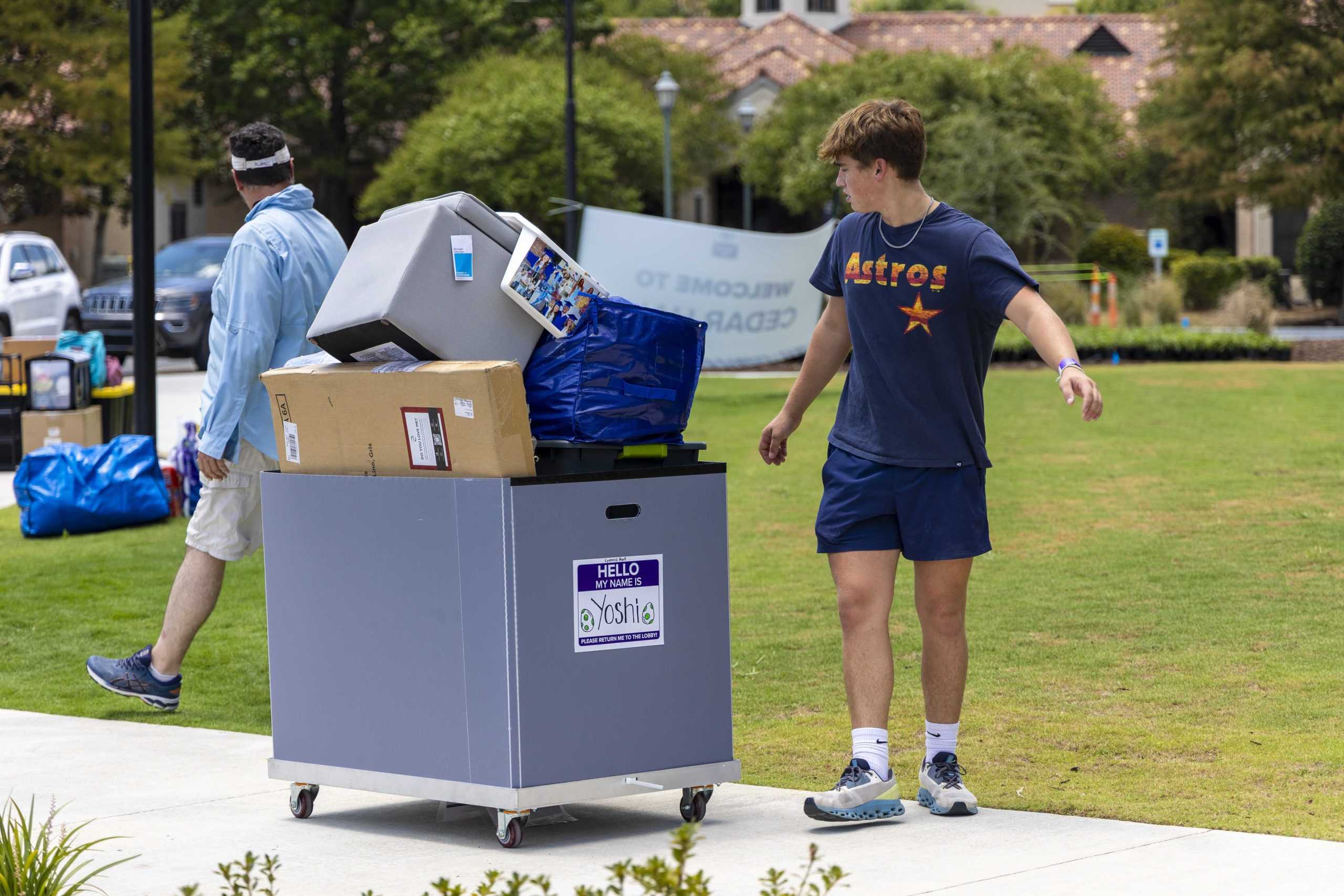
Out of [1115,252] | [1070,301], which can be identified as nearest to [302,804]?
[1070,301]

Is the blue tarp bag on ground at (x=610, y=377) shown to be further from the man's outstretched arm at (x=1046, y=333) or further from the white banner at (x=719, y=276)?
the white banner at (x=719, y=276)

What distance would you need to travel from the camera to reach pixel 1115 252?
43656 millimetres

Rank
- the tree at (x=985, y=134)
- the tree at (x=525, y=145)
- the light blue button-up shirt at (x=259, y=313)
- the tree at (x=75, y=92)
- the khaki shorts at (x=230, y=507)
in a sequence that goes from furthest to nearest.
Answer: the tree at (x=985, y=134) < the tree at (x=75, y=92) < the tree at (x=525, y=145) < the khaki shorts at (x=230, y=507) < the light blue button-up shirt at (x=259, y=313)

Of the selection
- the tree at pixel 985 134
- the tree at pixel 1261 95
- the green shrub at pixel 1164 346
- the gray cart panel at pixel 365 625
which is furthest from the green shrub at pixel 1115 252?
the gray cart panel at pixel 365 625

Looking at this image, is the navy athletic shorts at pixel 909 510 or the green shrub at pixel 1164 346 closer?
the navy athletic shorts at pixel 909 510

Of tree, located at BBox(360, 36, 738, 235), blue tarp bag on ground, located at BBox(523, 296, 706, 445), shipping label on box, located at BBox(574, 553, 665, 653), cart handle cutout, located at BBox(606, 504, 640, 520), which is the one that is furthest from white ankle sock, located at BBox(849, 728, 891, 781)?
tree, located at BBox(360, 36, 738, 235)

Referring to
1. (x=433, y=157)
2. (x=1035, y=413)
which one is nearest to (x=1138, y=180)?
(x=433, y=157)

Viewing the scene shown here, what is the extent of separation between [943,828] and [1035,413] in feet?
46.2

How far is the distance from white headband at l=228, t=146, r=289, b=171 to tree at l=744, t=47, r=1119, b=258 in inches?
1254

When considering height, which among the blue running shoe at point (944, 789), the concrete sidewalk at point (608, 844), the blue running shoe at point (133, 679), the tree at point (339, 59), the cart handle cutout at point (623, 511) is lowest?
the concrete sidewalk at point (608, 844)

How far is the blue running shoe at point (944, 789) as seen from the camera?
4738mm

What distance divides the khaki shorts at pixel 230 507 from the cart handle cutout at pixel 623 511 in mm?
1985

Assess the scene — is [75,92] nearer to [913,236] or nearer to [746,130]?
[746,130]

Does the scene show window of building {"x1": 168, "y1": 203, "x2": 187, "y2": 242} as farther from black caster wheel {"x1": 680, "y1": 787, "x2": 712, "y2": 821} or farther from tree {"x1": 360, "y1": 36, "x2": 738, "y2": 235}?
black caster wheel {"x1": 680, "y1": 787, "x2": 712, "y2": 821}
